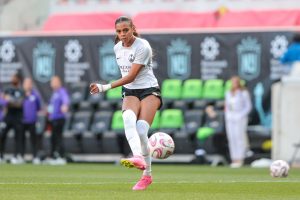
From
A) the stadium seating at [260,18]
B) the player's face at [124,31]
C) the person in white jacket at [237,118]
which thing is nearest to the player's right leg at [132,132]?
the player's face at [124,31]

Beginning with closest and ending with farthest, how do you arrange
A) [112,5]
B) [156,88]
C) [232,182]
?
[156,88]
[232,182]
[112,5]

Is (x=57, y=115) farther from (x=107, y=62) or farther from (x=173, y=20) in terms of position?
(x=173, y=20)

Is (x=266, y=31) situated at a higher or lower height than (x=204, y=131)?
higher

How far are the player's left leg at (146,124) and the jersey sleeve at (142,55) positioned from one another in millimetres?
467

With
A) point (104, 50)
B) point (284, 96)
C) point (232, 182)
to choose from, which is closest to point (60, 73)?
point (104, 50)

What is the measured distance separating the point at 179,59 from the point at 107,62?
6.89 ft

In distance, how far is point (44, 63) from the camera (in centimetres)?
3338

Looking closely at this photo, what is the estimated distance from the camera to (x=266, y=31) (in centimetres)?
3031

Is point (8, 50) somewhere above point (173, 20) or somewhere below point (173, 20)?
below

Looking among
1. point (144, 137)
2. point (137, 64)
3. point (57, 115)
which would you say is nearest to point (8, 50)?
point (57, 115)

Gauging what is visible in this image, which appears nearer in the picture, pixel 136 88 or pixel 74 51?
pixel 136 88

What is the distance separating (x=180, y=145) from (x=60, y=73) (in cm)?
466

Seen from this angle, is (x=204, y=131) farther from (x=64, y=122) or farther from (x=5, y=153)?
(x=5, y=153)

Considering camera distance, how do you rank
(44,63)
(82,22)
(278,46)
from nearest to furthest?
1. (278,46)
2. (44,63)
3. (82,22)
